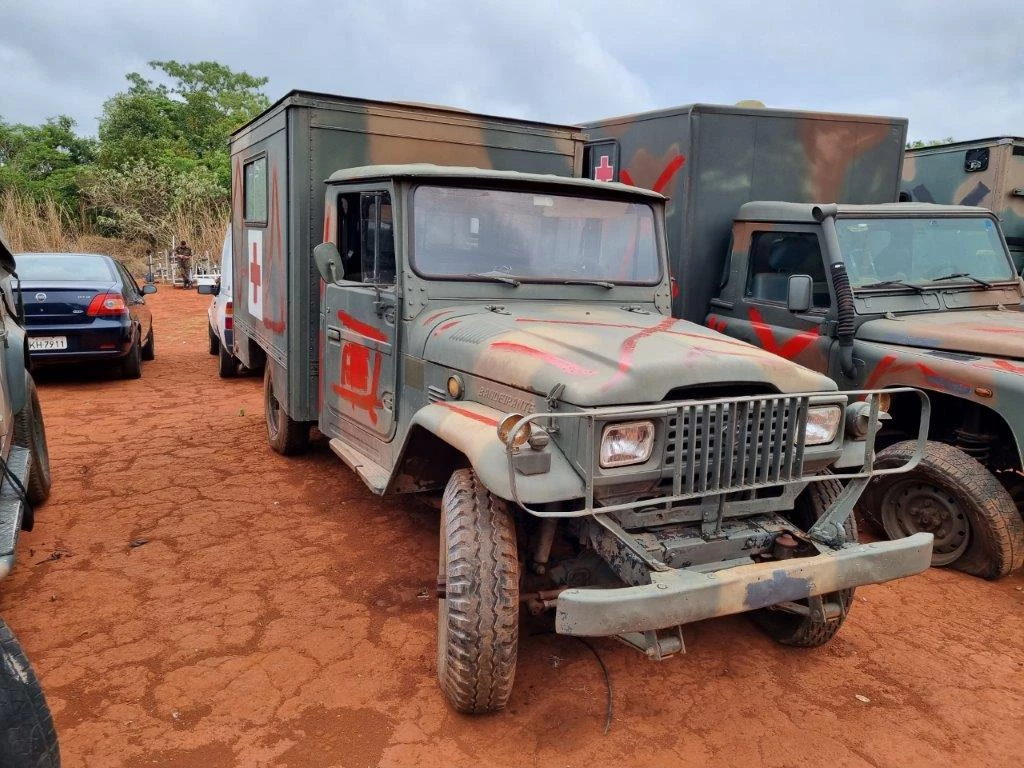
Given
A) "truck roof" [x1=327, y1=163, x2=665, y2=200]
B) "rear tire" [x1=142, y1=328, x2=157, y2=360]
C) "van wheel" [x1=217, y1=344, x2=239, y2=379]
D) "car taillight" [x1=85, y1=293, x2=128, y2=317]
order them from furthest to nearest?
"rear tire" [x1=142, y1=328, x2=157, y2=360] < "van wheel" [x1=217, y1=344, x2=239, y2=379] < "car taillight" [x1=85, y1=293, x2=128, y2=317] < "truck roof" [x1=327, y1=163, x2=665, y2=200]

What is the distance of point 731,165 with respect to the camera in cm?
602

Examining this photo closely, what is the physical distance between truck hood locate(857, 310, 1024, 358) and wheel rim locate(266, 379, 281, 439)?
4238 millimetres

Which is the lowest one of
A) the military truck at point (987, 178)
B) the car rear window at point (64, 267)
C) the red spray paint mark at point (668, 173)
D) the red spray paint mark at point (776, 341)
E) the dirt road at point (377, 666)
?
the dirt road at point (377, 666)

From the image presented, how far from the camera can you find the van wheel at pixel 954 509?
4285mm

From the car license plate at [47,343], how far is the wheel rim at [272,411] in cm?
338

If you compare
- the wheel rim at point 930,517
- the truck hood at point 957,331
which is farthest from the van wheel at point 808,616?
the truck hood at point 957,331

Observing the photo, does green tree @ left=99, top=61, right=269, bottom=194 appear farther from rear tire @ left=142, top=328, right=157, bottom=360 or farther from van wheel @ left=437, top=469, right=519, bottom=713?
van wheel @ left=437, top=469, right=519, bottom=713

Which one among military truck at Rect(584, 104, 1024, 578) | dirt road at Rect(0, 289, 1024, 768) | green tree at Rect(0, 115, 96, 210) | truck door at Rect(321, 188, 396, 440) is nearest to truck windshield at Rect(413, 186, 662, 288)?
truck door at Rect(321, 188, 396, 440)

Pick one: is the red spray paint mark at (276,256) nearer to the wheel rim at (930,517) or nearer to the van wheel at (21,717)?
the van wheel at (21,717)

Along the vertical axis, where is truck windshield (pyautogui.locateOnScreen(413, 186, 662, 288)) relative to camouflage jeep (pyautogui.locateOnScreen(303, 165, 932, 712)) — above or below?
above

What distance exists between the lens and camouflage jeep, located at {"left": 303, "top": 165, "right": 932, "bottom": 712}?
9.06 feet

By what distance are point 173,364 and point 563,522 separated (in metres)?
8.79

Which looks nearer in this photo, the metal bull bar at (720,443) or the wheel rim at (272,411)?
the metal bull bar at (720,443)

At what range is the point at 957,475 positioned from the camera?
434 cm
